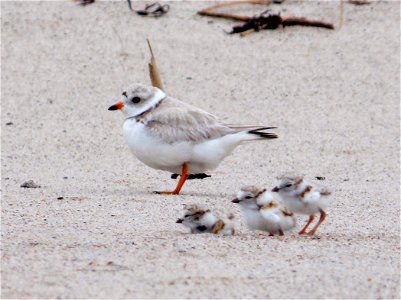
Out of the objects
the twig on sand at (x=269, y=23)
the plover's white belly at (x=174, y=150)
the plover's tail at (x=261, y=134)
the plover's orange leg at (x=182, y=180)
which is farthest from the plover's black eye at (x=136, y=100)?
the twig on sand at (x=269, y=23)

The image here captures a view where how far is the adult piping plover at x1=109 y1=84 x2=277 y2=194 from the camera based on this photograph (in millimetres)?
6391

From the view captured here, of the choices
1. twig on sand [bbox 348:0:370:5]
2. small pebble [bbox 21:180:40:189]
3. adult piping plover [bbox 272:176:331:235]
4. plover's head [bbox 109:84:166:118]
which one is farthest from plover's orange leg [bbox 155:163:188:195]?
twig on sand [bbox 348:0:370:5]

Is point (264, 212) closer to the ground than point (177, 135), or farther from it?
farther from it

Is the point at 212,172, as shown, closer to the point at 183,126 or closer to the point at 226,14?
the point at 183,126

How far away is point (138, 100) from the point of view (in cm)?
664

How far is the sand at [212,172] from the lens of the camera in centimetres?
418

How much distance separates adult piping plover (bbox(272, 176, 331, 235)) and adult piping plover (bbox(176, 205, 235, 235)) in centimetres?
39

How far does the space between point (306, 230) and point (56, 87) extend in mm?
3854

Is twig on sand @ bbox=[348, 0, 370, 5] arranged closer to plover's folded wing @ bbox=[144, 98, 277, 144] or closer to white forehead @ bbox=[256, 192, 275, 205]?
plover's folded wing @ bbox=[144, 98, 277, 144]

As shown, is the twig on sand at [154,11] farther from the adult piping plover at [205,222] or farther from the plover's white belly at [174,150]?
the adult piping plover at [205,222]

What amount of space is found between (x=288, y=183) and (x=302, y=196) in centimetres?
12

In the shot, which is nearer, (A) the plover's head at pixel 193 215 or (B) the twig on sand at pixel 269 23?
(A) the plover's head at pixel 193 215

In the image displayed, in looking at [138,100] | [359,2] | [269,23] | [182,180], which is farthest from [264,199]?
[359,2]

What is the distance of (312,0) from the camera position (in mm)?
9875
